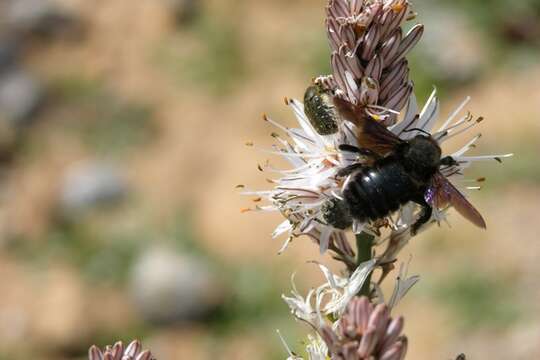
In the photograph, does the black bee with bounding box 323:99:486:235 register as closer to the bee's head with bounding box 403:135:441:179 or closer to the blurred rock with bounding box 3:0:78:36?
the bee's head with bounding box 403:135:441:179

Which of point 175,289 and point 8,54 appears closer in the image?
point 175,289

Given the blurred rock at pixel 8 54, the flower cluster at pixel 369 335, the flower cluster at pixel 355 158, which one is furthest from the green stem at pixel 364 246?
the blurred rock at pixel 8 54

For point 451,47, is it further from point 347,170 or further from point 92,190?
point 347,170

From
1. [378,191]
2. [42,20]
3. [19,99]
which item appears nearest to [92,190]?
[19,99]

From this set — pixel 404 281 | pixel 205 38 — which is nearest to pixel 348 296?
pixel 404 281

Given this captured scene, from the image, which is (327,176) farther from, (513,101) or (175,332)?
(513,101)

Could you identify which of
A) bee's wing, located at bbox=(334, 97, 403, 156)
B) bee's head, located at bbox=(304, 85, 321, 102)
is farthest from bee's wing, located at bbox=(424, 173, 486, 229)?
bee's head, located at bbox=(304, 85, 321, 102)

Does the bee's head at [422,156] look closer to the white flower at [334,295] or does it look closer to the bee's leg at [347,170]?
the bee's leg at [347,170]

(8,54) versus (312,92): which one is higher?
(8,54)
